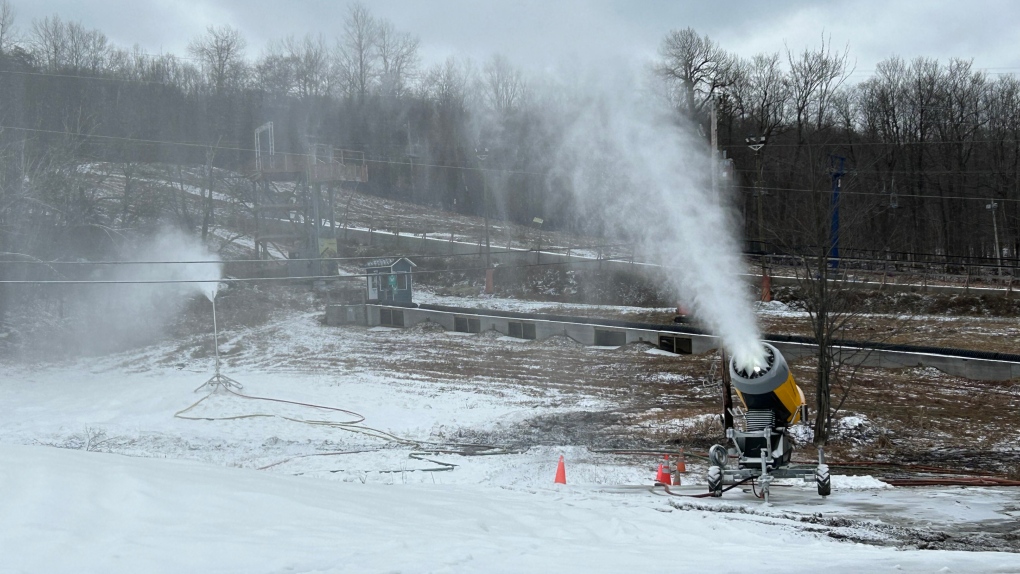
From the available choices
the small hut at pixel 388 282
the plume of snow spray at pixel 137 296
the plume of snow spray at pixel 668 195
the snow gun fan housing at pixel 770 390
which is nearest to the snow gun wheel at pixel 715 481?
the snow gun fan housing at pixel 770 390

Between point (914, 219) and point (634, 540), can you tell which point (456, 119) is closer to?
point (634, 540)

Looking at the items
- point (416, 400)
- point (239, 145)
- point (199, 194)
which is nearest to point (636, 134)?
point (416, 400)

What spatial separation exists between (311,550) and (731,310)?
9.55 metres

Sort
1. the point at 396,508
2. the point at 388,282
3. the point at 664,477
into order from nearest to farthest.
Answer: the point at 396,508 → the point at 664,477 → the point at 388,282

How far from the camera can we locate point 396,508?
866 cm

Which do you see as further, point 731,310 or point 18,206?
point 18,206

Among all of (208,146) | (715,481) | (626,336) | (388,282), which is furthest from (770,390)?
(208,146)

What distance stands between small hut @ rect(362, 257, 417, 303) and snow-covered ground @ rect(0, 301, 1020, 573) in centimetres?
1642

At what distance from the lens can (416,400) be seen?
22.6 metres

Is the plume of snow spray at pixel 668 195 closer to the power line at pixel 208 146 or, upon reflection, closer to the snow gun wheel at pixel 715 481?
the snow gun wheel at pixel 715 481

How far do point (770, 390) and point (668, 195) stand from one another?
816 centimetres

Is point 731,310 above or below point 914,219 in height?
below

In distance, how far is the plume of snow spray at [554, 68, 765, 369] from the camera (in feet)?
47.3

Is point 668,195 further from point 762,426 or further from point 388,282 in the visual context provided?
point 388,282
